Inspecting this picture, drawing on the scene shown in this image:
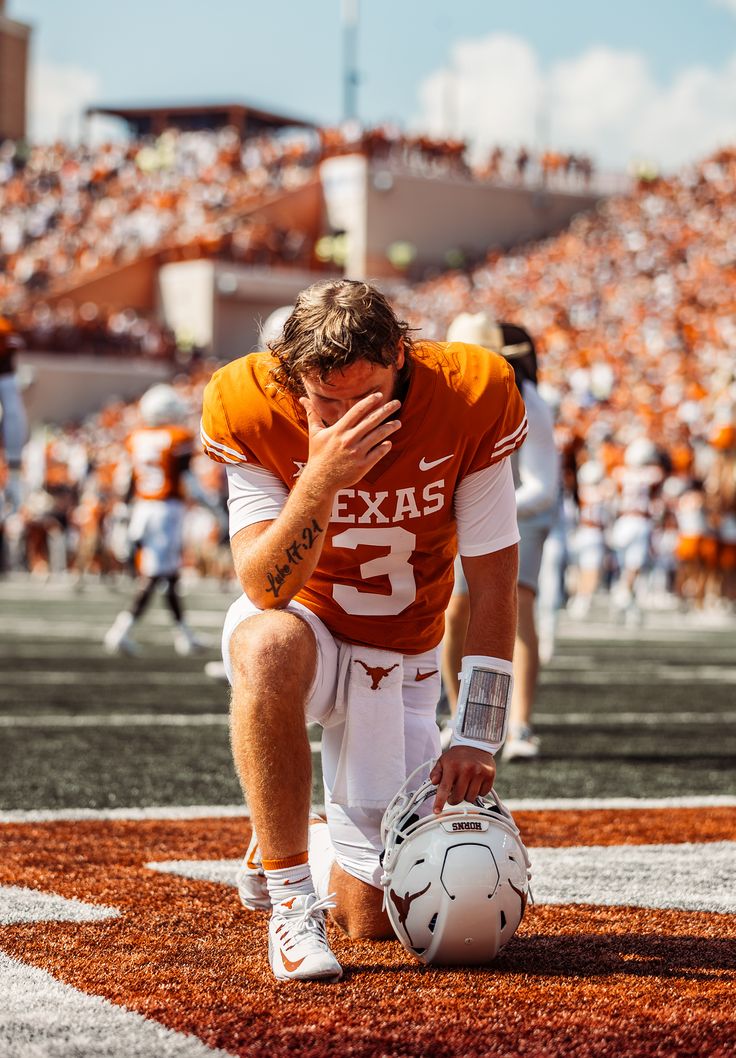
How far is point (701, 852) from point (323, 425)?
1.90m

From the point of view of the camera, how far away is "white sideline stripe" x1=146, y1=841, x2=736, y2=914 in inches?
135

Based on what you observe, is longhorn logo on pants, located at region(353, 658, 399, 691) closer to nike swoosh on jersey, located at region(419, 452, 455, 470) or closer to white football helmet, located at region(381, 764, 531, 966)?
white football helmet, located at region(381, 764, 531, 966)

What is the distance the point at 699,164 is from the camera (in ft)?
109

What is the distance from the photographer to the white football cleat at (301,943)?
2654 millimetres

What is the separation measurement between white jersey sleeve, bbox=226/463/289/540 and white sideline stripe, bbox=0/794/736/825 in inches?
53.4

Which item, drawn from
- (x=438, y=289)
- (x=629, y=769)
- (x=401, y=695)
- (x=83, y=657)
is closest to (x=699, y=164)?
(x=438, y=289)

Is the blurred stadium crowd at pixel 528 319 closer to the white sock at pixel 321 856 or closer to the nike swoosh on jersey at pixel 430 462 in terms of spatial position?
the white sock at pixel 321 856

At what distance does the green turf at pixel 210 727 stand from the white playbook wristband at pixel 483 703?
6.70 feet

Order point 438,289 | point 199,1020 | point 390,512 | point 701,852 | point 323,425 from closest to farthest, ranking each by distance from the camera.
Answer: point 199,1020 < point 323,425 < point 390,512 < point 701,852 < point 438,289

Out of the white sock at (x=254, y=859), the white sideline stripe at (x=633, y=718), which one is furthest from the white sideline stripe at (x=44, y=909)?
the white sideline stripe at (x=633, y=718)

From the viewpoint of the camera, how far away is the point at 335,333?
8.77 feet

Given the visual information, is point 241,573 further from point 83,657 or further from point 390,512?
point 83,657

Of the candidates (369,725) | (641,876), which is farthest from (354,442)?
(641,876)

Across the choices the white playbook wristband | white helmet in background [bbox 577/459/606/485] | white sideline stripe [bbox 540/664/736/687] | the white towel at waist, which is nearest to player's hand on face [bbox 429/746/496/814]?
the white playbook wristband
